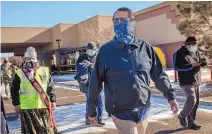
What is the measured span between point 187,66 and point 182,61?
0.13m

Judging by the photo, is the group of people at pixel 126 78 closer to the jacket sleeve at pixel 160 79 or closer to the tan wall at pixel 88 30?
the jacket sleeve at pixel 160 79

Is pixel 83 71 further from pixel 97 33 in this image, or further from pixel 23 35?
pixel 23 35

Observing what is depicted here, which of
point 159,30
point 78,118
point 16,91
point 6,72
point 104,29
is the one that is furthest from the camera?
point 104,29

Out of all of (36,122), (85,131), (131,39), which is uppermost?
(131,39)

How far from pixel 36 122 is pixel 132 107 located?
2138 millimetres

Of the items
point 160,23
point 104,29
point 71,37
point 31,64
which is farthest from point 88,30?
point 31,64

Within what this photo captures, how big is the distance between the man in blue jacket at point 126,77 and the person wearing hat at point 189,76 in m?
2.71

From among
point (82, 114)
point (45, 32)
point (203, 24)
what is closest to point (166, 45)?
point (45, 32)

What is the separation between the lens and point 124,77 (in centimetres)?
285

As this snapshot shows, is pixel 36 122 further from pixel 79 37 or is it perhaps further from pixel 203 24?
pixel 79 37

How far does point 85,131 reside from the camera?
5.97 meters

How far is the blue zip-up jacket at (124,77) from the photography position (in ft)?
9.36

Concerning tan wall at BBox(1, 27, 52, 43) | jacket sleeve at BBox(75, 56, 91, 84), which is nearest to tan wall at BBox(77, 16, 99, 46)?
tan wall at BBox(1, 27, 52, 43)

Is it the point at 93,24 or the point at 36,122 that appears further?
the point at 93,24
